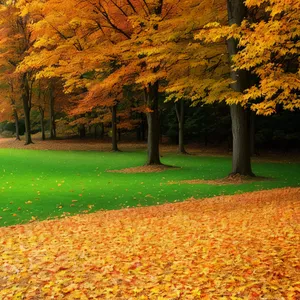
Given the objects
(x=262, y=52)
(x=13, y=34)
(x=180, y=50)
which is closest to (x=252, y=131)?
(x=180, y=50)

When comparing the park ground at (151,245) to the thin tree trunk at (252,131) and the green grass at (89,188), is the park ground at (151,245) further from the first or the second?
the thin tree trunk at (252,131)

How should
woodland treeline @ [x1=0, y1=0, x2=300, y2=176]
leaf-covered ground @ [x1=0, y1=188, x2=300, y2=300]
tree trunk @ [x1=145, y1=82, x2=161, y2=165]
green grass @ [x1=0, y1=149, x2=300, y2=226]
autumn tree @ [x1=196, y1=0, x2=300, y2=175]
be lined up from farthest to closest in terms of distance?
tree trunk @ [x1=145, y1=82, x2=161, y2=165] → woodland treeline @ [x1=0, y1=0, x2=300, y2=176] → green grass @ [x1=0, y1=149, x2=300, y2=226] → autumn tree @ [x1=196, y1=0, x2=300, y2=175] → leaf-covered ground @ [x1=0, y1=188, x2=300, y2=300]

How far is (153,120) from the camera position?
64.4 ft


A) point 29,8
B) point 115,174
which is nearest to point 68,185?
point 115,174

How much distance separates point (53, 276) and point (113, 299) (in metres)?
1.08

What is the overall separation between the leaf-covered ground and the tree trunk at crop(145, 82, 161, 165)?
427 inches

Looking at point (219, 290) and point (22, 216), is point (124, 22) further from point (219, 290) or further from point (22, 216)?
point (219, 290)

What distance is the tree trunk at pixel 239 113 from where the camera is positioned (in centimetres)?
1465

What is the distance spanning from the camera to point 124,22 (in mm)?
18641

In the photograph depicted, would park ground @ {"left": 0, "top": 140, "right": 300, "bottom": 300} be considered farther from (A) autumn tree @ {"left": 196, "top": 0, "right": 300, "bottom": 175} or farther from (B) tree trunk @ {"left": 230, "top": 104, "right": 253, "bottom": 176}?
(A) autumn tree @ {"left": 196, "top": 0, "right": 300, "bottom": 175}

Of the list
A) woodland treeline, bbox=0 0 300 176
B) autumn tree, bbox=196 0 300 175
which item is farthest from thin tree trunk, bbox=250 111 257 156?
autumn tree, bbox=196 0 300 175

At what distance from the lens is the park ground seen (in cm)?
445

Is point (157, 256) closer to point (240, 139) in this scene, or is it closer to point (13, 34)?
point (240, 139)

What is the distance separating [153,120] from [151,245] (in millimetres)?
13670
